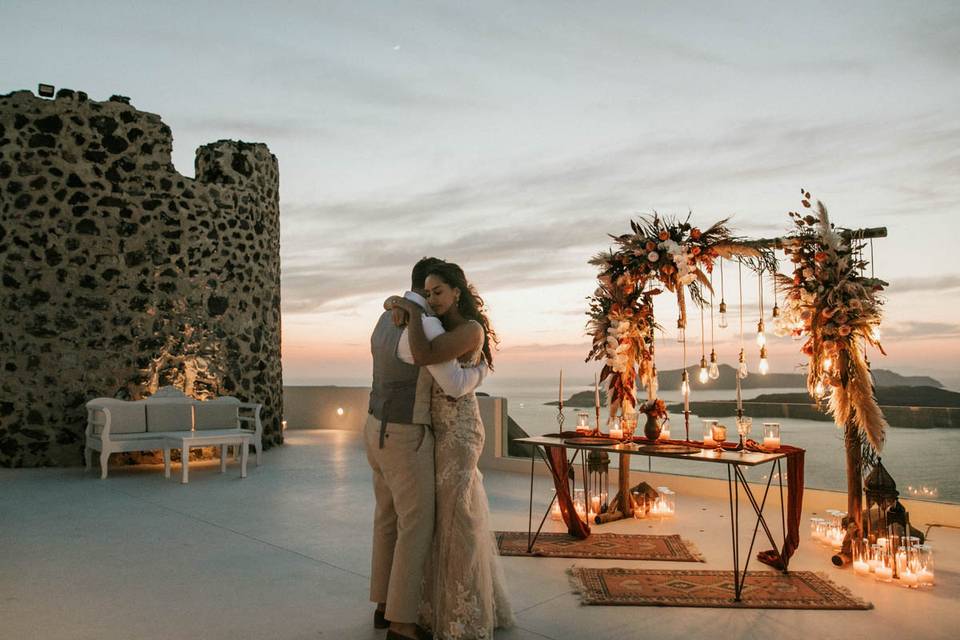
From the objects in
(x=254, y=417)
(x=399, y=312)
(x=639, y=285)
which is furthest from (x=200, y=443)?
(x=399, y=312)

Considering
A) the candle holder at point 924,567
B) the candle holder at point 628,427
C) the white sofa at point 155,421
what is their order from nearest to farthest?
1. the candle holder at point 924,567
2. the candle holder at point 628,427
3. the white sofa at point 155,421

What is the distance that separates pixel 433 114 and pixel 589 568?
23.5 feet

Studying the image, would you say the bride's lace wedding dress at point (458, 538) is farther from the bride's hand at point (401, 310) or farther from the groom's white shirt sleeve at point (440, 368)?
the bride's hand at point (401, 310)

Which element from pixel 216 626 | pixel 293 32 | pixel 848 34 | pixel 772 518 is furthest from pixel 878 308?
pixel 293 32

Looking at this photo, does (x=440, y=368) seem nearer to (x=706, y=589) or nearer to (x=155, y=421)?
(x=706, y=589)

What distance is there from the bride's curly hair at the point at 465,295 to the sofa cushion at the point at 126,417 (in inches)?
248

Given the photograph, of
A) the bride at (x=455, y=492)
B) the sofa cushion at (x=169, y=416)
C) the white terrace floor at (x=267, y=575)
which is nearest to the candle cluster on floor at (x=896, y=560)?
the white terrace floor at (x=267, y=575)

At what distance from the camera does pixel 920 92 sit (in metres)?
6.34

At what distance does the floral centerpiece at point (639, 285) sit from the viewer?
205 inches

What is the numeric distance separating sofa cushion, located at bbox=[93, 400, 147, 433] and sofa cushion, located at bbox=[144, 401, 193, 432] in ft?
0.26

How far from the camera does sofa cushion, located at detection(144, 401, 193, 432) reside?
8.27 meters

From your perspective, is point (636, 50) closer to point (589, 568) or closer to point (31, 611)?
point (589, 568)

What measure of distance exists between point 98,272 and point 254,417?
255cm

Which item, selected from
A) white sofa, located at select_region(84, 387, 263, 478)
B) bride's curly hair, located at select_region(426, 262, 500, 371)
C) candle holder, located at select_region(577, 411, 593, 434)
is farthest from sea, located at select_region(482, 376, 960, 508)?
white sofa, located at select_region(84, 387, 263, 478)
